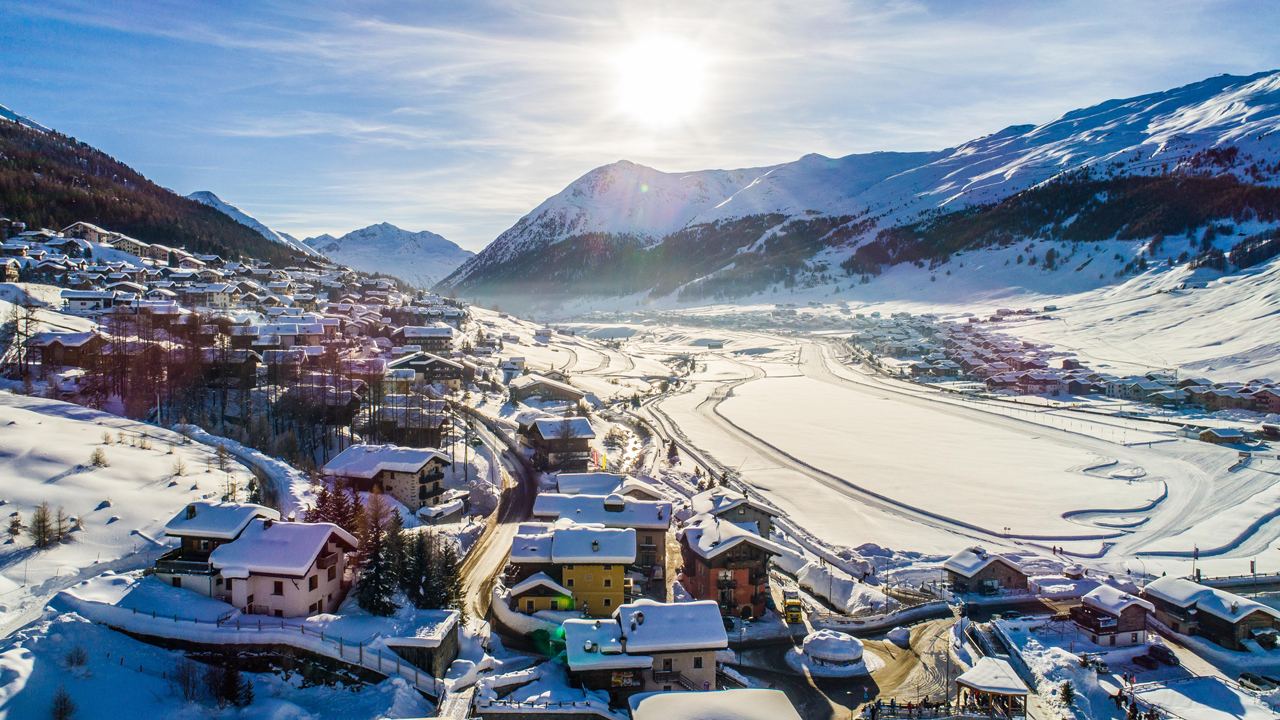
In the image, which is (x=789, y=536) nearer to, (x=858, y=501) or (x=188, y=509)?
(x=858, y=501)

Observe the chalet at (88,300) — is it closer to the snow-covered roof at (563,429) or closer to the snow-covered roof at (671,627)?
the snow-covered roof at (563,429)

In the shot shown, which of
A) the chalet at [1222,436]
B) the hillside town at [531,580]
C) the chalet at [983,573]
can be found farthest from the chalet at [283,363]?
the chalet at [1222,436]

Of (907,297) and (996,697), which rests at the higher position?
(907,297)

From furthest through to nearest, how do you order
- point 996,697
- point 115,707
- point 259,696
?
point 996,697 → point 259,696 → point 115,707

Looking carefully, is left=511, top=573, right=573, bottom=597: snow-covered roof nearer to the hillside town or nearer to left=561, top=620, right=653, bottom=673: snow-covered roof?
the hillside town

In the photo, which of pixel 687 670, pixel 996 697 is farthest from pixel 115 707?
pixel 996 697

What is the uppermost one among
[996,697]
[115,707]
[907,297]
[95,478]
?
[907,297]
